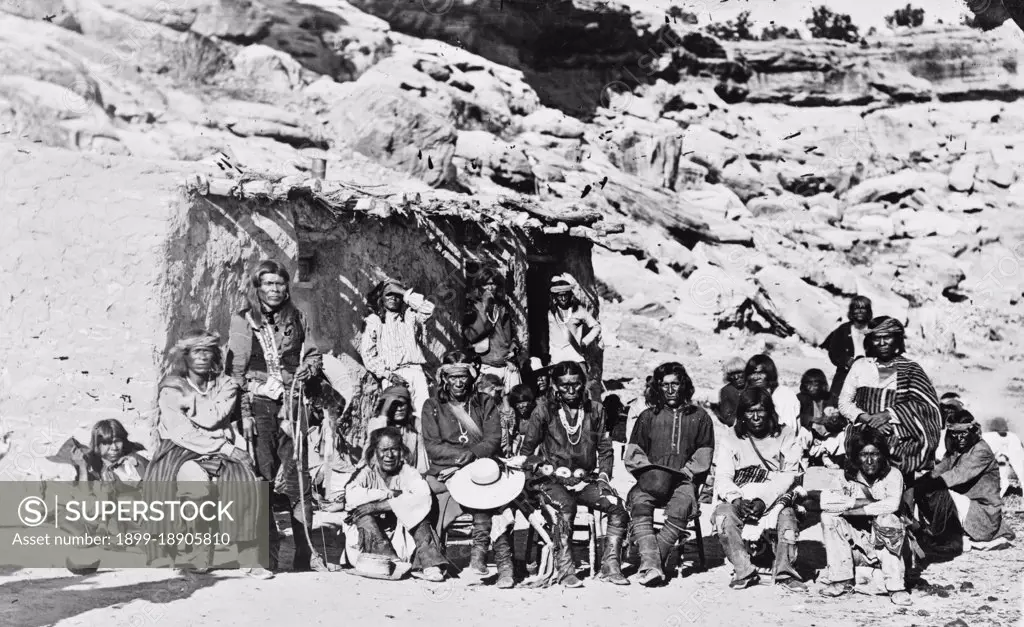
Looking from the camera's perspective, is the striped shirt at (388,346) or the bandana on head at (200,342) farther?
the striped shirt at (388,346)

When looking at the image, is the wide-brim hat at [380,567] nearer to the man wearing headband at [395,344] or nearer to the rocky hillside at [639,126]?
the man wearing headband at [395,344]

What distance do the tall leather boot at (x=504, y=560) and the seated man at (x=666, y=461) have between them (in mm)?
723

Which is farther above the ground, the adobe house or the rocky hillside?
the rocky hillside

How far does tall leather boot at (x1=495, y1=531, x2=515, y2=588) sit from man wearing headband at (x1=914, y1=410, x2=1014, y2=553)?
275 cm

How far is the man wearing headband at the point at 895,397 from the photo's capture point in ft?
23.3

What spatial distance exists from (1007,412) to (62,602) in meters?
13.7

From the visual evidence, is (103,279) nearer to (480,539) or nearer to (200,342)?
(200,342)

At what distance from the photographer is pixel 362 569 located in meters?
6.18

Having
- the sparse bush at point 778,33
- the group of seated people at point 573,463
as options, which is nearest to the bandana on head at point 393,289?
the group of seated people at point 573,463

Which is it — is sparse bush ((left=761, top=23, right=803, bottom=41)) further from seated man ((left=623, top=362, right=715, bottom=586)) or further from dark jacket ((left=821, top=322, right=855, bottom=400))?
seated man ((left=623, top=362, right=715, bottom=586))

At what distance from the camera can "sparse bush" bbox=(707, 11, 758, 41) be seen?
41.2m

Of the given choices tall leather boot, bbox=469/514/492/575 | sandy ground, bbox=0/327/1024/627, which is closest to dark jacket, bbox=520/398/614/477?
tall leather boot, bbox=469/514/492/575

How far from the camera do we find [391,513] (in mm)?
6277

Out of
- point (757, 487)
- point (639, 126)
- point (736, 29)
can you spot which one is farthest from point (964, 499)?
point (736, 29)
